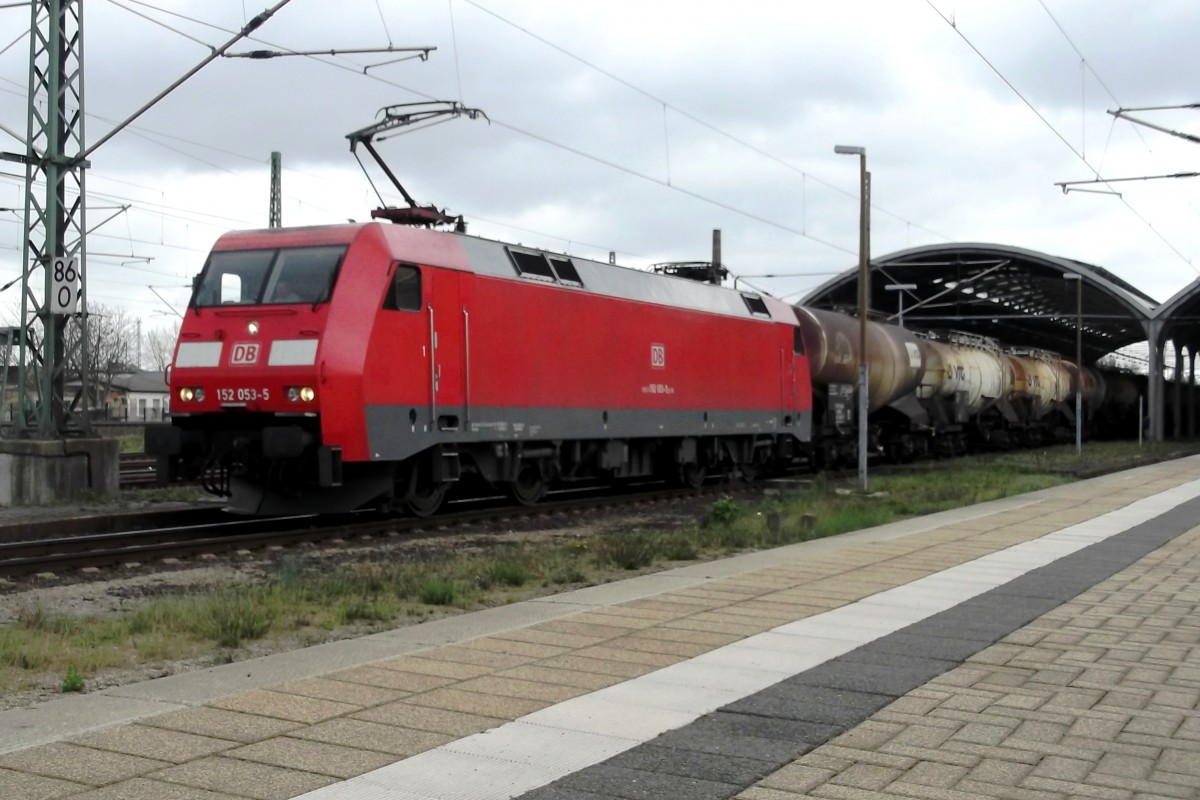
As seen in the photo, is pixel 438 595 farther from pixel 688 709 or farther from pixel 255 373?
pixel 255 373

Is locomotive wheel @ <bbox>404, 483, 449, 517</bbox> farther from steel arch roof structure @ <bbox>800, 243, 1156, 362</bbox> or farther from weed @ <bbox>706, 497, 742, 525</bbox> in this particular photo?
steel arch roof structure @ <bbox>800, 243, 1156, 362</bbox>

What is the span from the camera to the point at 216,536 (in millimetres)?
15367

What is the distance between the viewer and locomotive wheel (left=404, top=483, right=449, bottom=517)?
16.9 metres

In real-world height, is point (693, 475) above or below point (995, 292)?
below

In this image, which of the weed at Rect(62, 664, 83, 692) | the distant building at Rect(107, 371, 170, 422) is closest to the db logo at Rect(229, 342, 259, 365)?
the weed at Rect(62, 664, 83, 692)

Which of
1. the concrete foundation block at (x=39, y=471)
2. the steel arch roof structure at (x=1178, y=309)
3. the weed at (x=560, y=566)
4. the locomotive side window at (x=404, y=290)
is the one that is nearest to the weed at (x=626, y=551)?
the weed at (x=560, y=566)

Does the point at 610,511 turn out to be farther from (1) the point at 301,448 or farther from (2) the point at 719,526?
(1) the point at 301,448

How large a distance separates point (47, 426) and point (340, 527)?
6016 mm

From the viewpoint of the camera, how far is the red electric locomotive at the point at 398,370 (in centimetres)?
1471

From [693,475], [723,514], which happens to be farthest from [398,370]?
[693,475]

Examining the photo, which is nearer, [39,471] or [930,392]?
[39,471]

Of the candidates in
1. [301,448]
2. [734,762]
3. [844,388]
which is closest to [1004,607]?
[734,762]

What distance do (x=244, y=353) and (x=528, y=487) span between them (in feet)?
18.6

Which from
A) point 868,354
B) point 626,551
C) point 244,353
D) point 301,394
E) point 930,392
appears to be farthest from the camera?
point 930,392
